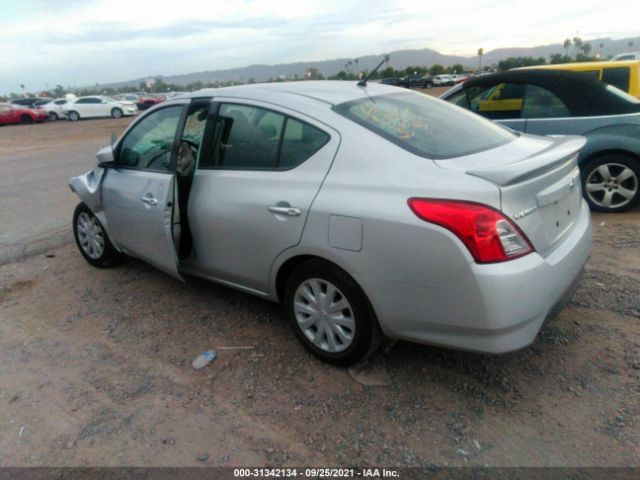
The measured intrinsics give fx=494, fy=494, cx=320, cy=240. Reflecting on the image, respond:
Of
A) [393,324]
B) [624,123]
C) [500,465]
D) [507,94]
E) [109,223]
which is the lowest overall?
[500,465]

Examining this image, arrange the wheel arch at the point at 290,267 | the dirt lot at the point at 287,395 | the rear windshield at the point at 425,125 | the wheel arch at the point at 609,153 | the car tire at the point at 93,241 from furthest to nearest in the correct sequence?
the wheel arch at the point at 609,153, the car tire at the point at 93,241, the rear windshield at the point at 425,125, the wheel arch at the point at 290,267, the dirt lot at the point at 287,395

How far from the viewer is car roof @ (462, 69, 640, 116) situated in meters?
5.31

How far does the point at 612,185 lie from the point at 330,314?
414 cm

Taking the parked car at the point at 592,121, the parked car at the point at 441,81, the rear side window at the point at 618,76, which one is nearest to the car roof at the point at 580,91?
the parked car at the point at 592,121

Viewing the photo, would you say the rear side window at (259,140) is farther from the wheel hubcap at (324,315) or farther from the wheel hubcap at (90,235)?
the wheel hubcap at (90,235)

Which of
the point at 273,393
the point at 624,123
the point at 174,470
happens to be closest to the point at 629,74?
the point at 624,123

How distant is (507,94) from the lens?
591 cm

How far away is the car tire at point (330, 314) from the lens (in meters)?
2.72

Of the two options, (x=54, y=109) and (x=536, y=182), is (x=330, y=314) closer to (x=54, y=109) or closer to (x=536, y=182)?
(x=536, y=182)

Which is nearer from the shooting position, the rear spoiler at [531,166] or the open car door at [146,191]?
the rear spoiler at [531,166]

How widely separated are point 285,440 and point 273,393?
1.30 feet

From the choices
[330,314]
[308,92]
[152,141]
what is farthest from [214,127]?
[330,314]

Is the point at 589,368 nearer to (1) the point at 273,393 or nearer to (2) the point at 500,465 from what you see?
(2) the point at 500,465

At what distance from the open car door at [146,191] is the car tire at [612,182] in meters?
4.40
